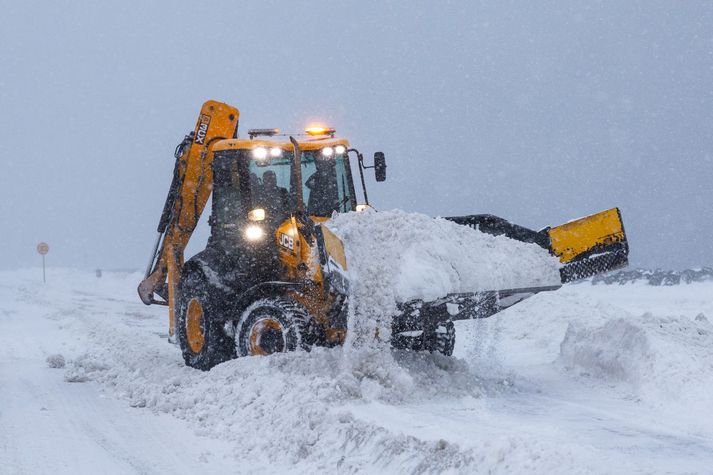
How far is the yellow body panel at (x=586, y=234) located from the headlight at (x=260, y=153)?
3281 mm

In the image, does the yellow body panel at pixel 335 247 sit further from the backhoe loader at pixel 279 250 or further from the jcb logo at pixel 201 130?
the jcb logo at pixel 201 130

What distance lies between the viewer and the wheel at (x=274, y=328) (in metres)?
6.91

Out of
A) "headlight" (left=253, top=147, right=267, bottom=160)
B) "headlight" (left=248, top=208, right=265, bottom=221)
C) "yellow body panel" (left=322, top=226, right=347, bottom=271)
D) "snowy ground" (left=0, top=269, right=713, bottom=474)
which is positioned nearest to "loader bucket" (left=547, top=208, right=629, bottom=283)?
"snowy ground" (left=0, top=269, right=713, bottom=474)

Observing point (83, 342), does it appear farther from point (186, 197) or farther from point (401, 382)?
point (401, 382)

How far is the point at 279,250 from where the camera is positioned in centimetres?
764

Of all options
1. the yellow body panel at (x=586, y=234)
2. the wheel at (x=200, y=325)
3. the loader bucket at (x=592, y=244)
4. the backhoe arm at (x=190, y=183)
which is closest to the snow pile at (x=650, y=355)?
the loader bucket at (x=592, y=244)

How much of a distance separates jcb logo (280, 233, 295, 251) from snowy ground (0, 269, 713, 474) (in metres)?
1.22

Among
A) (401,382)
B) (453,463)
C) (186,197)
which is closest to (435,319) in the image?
(401,382)

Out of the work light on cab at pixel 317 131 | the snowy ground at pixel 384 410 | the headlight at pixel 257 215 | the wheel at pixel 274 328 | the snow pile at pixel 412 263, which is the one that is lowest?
the snowy ground at pixel 384 410

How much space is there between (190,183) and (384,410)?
493 cm

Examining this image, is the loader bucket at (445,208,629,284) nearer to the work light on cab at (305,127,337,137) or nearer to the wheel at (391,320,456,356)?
the wheel at (391,320,456,356)

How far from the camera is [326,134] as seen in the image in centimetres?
898

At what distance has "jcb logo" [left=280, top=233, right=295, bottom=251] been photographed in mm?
7348

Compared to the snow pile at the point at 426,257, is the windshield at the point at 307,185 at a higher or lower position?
higher
